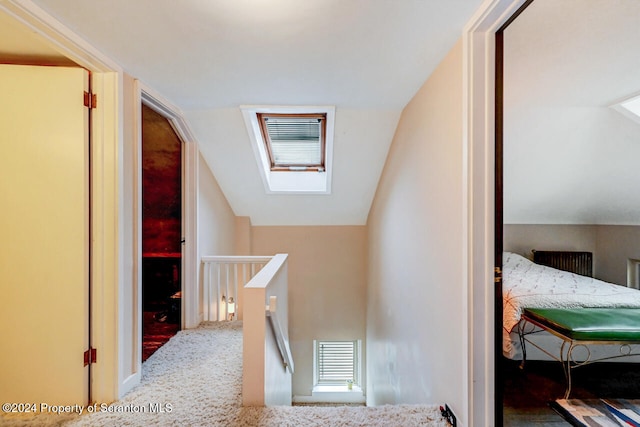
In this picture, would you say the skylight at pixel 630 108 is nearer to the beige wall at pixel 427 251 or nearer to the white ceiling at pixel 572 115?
the white ceiling at pixel 572 115

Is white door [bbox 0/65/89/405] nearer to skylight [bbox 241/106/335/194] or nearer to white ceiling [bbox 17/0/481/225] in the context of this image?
white ceiling [bbox 17/0/481/225]

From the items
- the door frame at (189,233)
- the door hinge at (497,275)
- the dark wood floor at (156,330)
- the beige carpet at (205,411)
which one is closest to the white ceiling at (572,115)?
the door hinge at (497,275)

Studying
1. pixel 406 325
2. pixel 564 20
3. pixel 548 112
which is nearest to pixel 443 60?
pixel 564 20

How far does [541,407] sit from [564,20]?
226cm

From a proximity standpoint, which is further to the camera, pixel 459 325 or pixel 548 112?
pixel 548 112

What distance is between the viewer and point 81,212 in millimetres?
1454

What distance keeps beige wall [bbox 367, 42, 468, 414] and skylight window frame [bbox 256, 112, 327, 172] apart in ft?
2.46

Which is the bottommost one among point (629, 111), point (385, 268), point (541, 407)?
point (541, 407)

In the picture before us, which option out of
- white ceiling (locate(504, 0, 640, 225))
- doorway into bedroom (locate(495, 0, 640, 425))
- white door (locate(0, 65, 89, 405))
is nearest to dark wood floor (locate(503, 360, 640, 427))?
doorway into bedroom (locate(495, 0, 640, 425))

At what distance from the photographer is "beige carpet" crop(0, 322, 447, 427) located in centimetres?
138

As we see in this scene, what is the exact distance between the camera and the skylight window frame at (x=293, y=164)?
2607mm

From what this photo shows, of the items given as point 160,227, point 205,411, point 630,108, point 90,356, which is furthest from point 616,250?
point 160,227

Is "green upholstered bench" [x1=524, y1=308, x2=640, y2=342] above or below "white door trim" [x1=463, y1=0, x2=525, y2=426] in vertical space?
below

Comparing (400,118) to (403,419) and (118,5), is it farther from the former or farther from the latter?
(403,419)
